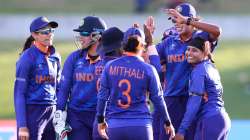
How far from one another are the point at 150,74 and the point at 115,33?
872 mm

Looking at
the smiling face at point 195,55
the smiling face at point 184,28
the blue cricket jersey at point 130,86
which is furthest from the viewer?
the smiling face at point 184,28

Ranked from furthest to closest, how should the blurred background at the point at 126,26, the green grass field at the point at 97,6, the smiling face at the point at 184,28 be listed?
1. the green grass field at the point at 97,6
2. the blurred background at the point at 126,26
3. the smiling face at the point at 184,28

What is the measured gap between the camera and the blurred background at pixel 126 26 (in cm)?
2018

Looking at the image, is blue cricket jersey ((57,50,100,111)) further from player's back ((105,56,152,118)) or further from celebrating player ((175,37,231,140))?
celebrating player ((175,37,231,140))

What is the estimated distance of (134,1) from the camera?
28.9m

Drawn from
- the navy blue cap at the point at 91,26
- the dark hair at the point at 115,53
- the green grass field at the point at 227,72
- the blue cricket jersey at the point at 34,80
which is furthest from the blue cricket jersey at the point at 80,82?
the green grass field at the point at 227,72

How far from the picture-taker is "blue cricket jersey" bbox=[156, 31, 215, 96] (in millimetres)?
11094

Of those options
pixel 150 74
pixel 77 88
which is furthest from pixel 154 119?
pixel 150 74

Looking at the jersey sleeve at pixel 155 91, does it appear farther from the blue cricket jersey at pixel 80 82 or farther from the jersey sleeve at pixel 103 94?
the blue cricket jersey at pixel 80 82

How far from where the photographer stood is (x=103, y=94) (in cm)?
977

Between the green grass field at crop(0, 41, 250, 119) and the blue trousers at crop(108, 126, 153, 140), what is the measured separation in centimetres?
848

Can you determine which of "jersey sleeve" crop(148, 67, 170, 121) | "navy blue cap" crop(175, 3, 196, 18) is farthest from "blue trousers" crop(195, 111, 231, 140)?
"navy blue cap" crop(175, 3, 196, 18)

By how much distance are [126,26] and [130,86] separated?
15.3 meters

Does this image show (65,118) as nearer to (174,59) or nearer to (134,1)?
(174,59)
